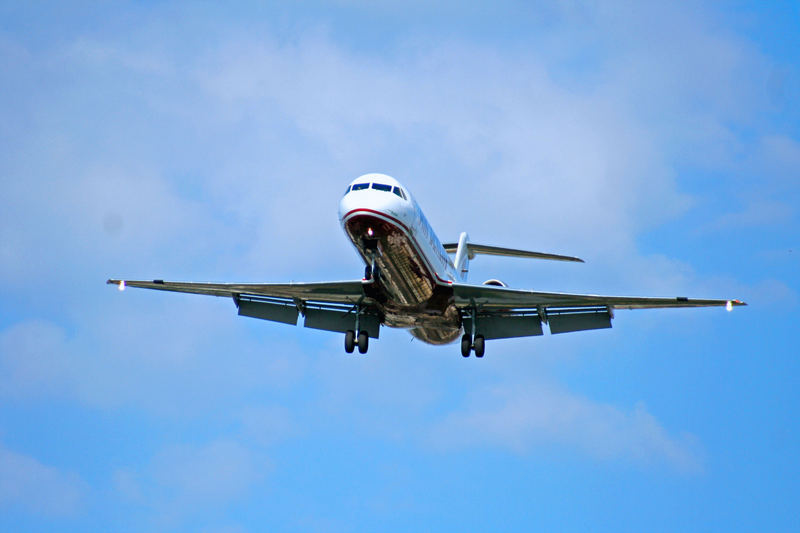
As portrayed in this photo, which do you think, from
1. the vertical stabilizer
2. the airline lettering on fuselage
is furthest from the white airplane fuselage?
the vertical stabilizer

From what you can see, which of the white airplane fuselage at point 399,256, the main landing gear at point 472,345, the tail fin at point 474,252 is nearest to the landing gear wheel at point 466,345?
the main landing gear at point 472,345

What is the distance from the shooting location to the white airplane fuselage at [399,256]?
3566 cm

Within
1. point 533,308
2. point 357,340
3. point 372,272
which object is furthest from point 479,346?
point 372,272

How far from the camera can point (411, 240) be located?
3650 centimetres

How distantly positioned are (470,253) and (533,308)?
8.63m

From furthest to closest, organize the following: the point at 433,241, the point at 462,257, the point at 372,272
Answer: the point at 462,257
the point at 433,241
the point at 372,272

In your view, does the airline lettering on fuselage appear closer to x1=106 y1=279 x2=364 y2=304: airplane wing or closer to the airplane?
the airplane

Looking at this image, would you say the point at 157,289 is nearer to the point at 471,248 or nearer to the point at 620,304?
the point at 471,248

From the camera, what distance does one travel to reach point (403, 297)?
1528 inches

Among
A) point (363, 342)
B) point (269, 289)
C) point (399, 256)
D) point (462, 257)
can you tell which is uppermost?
point (462, 257)

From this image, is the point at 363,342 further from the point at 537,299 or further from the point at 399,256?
the point at 537,299

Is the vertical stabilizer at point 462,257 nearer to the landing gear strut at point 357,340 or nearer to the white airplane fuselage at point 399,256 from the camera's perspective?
the white airplane fuselage at point 399,256

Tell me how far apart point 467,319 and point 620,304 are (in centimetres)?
563

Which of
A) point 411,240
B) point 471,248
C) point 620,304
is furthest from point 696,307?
point 471,248
